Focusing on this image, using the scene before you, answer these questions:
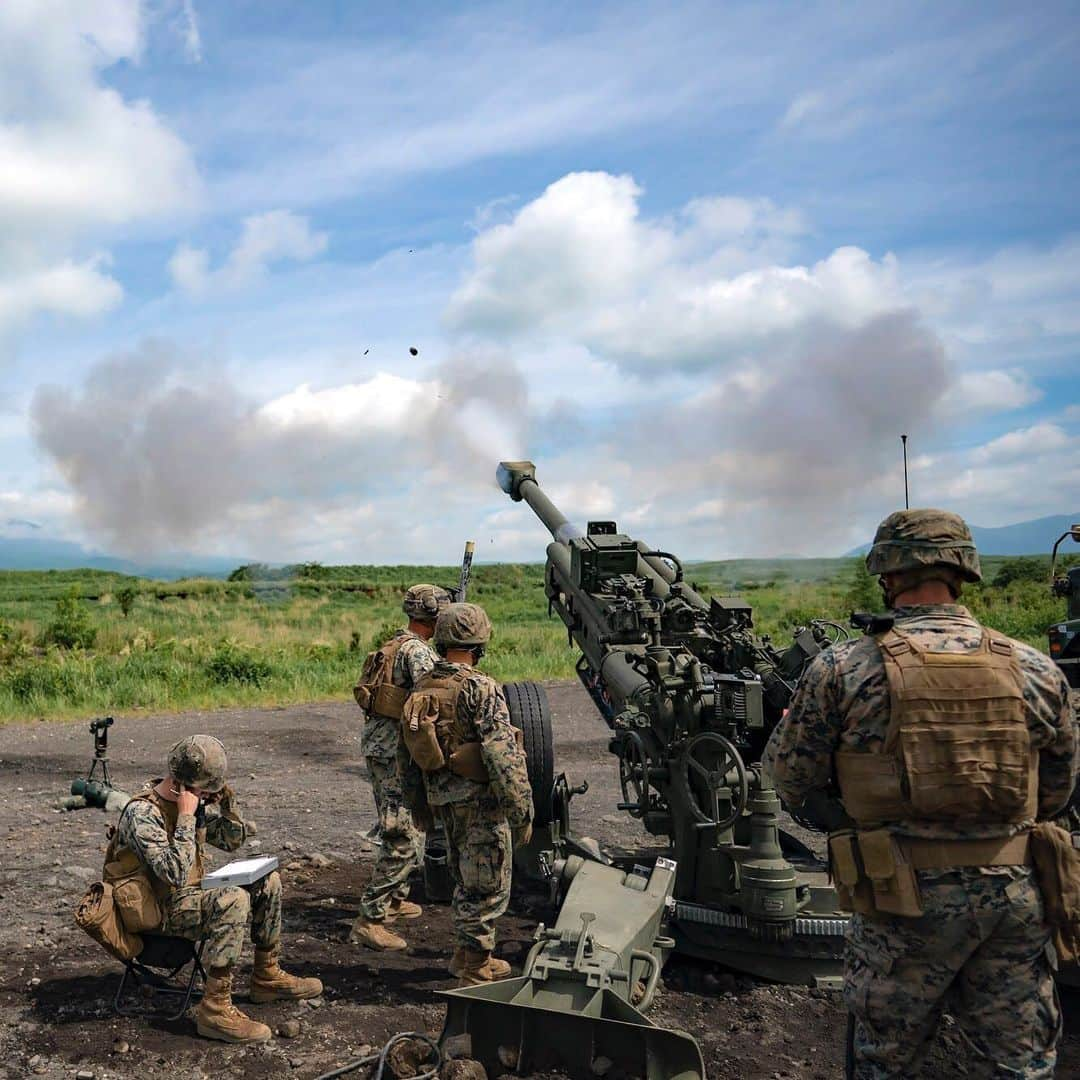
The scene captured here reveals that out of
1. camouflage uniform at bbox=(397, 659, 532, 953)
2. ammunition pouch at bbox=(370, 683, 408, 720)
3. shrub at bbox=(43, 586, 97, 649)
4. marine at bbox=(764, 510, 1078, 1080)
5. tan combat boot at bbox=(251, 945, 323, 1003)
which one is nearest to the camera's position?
marine at bbox=(764, 510, 1078, 1080)

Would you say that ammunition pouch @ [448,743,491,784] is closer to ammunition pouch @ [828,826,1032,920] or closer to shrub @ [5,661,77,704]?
ammunition pouch @ [828,826,1032,920]

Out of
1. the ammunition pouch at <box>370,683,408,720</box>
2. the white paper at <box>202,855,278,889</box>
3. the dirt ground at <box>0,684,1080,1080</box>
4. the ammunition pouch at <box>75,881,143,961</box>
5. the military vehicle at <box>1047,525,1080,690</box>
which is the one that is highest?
the military vehicle at <box>1047,525,1080,690</box>

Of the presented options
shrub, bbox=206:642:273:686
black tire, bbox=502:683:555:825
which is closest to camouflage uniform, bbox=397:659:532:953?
black tire, bbox=502:683:555:825

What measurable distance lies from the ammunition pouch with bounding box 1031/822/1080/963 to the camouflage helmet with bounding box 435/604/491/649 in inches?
103

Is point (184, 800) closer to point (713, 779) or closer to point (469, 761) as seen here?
point (469, 761)

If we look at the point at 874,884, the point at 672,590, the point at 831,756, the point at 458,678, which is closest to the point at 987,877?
the point at 874,884

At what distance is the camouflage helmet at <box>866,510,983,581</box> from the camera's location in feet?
10.7

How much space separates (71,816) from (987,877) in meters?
7.19

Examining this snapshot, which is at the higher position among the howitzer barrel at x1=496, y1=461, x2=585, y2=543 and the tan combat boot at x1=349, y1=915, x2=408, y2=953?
the howitzer barrel at x1=496, y1=461, x2=585, y2=543

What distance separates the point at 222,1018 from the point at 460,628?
1838 millimetres

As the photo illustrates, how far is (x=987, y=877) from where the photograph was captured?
310 centimetres

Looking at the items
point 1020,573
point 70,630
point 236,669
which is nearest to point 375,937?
point 236,669

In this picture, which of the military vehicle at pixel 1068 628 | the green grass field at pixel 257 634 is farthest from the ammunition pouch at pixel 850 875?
the green grass field at pixel 257 634

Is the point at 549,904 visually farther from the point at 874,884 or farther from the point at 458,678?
the point at 874,884
